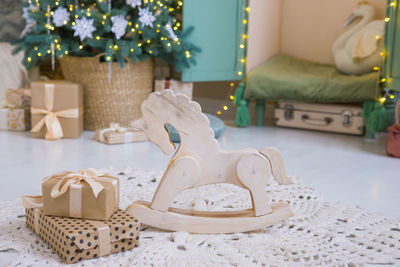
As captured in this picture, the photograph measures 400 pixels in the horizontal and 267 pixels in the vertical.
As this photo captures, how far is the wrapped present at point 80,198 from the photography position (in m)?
1.21

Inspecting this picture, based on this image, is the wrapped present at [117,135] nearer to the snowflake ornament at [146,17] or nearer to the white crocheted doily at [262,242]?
the snowflake ornament at [146,17]

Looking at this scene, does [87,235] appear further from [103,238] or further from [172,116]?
[172,116]

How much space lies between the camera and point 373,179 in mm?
1951

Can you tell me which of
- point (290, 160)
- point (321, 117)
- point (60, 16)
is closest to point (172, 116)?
point (290, 160)

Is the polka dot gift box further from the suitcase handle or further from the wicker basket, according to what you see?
the suitcase handle

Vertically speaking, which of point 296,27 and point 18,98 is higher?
point 296,27

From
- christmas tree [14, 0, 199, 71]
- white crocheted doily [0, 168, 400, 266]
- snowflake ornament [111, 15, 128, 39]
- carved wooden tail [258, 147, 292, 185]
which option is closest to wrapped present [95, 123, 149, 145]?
christmas tree [14, 0, 199, 71]

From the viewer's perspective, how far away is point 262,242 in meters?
1.31

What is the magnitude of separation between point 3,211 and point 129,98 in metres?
1.35

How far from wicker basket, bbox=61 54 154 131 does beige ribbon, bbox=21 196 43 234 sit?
1.35 meters

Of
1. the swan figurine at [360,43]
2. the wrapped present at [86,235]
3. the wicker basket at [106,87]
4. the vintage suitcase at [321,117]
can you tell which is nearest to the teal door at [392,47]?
the swan figurine at [360,43]

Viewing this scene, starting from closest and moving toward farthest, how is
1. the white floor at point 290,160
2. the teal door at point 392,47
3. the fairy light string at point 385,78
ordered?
the white floor at point 290,160 < the teal door at point 392,47 < the fairy light string at point 385,78

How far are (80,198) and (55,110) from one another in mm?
1362

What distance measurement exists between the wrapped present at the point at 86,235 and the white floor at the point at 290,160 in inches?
17.7
